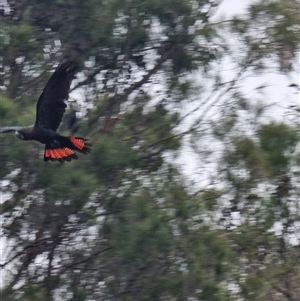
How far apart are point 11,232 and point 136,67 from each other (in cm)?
136

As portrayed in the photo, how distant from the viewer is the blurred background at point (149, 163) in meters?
6.32

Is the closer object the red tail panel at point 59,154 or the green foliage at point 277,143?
the red tail panel at point 59,154

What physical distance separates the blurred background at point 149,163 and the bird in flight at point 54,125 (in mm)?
76

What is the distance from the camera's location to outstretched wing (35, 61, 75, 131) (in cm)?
622

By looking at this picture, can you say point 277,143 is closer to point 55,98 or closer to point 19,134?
point 55,98

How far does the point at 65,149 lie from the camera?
6.32m

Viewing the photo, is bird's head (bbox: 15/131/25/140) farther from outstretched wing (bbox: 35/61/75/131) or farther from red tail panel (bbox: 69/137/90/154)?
red tail panel (bbox: 69/137/90/154)

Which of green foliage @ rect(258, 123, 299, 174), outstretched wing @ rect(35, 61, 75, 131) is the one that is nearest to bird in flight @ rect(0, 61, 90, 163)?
outstretched wing @ rect(35, 61, 75, 131)

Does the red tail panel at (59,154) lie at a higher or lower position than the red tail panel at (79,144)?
lower

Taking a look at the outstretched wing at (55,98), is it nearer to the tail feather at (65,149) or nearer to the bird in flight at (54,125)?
the bird in flight at (54,125)

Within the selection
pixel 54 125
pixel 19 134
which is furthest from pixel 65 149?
pixel 19 134

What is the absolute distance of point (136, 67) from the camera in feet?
23.3

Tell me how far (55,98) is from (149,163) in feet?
2.43

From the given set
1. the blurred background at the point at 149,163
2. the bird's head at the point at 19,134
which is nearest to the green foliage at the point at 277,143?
the blurred background at the point at 149,163
